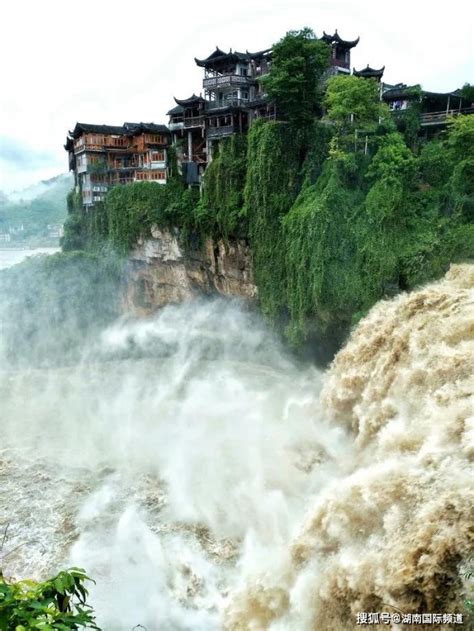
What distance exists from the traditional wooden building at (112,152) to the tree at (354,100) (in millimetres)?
12508

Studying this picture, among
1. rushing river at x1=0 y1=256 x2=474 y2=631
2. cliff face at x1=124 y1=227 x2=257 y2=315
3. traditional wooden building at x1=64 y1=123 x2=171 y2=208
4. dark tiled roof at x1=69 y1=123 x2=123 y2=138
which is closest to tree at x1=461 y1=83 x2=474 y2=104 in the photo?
rushing river at x1=0 y1=256 x2=474 y2=631

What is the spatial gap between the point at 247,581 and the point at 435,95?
19099 millimetres

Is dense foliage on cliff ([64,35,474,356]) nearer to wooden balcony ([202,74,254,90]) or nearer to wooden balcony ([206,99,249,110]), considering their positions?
wooden balcony ([206,99,249,110])

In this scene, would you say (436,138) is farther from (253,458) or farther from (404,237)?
(253,458)

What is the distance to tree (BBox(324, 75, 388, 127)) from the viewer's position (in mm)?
18219

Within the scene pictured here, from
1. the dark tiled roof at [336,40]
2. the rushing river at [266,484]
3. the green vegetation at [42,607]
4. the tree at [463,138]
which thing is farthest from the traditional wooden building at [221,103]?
the green vegetation at [42,607]

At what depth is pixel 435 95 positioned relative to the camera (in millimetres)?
19812

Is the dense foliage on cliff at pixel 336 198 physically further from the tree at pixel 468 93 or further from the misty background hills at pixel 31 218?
the misty background hills at pixel 31 218

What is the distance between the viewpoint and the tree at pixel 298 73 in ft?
64.4

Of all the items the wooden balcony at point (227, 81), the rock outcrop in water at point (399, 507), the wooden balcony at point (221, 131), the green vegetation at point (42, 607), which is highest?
the wooden balcony at point (227, 81)

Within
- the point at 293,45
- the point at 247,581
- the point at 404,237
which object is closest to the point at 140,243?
the point at 293,45

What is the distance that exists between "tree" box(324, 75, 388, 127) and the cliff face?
662 centimetres

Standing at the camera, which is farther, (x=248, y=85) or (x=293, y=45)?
(x=248, y=85)

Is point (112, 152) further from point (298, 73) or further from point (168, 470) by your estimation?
point (168, 470)
